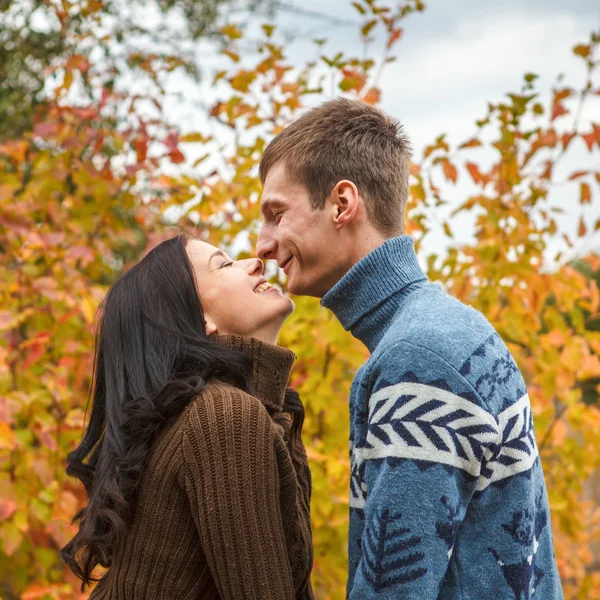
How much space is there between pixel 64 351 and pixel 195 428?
1700 millimetres

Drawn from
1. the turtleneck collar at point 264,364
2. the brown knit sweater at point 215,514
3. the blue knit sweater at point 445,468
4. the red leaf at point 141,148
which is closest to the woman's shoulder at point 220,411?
the brown knit sweater at point 215,514

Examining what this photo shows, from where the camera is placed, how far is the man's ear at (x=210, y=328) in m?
2.12

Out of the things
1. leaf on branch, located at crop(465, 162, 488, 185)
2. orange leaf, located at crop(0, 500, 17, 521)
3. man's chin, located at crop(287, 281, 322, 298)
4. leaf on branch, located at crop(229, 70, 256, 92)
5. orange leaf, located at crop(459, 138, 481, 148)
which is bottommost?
orange leaf, located at crop(0, 500, 17, 521)

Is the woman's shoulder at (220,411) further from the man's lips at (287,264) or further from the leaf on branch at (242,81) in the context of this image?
the leaf on branch at (242,81)

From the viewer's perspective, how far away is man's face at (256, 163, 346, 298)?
1.77 m

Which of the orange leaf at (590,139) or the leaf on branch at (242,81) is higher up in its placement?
the leaf on branch at (242,81)

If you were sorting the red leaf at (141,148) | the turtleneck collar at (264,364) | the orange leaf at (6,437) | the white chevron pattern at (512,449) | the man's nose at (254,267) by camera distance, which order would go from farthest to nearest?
1. the red leaf at (141,148)
2. the orange leaf at (6,437)
3. the man's nose at (254,267)
4. the turtleneck collar at (264,364)
5. the white chevron pattern at (512,449)

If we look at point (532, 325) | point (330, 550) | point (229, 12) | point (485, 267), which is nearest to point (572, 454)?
point (532, 325)

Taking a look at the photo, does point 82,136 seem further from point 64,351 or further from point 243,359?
point 243,359

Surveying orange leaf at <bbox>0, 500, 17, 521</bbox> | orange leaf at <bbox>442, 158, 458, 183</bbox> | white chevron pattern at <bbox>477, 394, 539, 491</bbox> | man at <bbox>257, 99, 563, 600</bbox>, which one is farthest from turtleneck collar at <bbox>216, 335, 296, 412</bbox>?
orange leaf at <bbox>442, 158, 458, 183</bbox>

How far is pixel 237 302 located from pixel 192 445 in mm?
489

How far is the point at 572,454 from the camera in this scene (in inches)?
128

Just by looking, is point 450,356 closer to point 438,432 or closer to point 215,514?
point 438,432

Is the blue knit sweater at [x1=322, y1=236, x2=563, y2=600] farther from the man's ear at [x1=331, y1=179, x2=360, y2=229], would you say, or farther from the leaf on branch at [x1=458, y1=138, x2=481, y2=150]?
the leaf on branch at [x1=458, y1=138, x2=481, y2=150]
